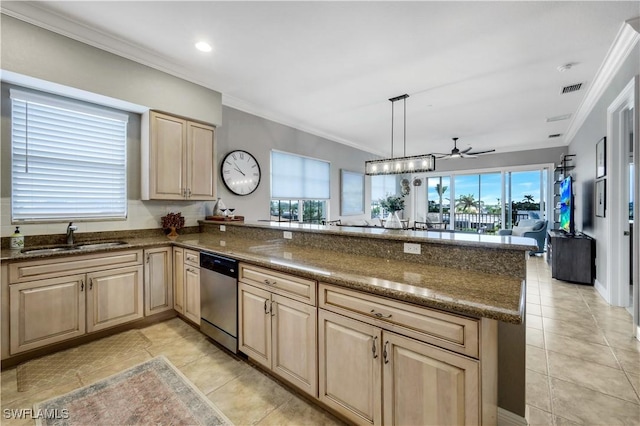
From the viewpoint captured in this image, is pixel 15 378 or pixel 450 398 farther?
pixel 15 378

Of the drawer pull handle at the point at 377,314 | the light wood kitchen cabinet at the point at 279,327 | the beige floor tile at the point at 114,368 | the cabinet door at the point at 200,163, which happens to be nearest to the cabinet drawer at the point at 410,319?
the drawer pull handle at the point at 377,314

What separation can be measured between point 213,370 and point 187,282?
106cm

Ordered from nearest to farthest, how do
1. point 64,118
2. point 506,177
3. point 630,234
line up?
point 64,118
point 630,234
point 506,177

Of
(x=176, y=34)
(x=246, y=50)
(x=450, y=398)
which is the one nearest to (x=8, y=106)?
(x=176, y=34)

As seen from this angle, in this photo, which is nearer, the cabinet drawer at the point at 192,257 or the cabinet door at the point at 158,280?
the cabinet drawer at the point at 192,257

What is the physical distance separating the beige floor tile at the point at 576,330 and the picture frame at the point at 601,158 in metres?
2.09

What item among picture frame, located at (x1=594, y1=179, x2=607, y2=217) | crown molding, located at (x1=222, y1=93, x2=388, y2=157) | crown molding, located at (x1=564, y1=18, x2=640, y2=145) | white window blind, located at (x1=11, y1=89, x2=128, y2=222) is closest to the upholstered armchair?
picture frame, located at (x1=594, y1=179, x2=607, y2=217)

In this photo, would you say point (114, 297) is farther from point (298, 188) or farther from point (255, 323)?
point (298, 188)

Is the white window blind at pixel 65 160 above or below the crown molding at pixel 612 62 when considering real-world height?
below

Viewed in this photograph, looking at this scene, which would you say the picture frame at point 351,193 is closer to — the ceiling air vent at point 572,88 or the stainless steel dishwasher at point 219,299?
the ceiling air vent at point 572,88

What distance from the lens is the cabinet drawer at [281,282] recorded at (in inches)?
68.0

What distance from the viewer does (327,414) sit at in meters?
1.74

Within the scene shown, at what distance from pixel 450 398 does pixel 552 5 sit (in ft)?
9.85

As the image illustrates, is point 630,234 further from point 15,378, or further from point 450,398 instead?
point 15,378
